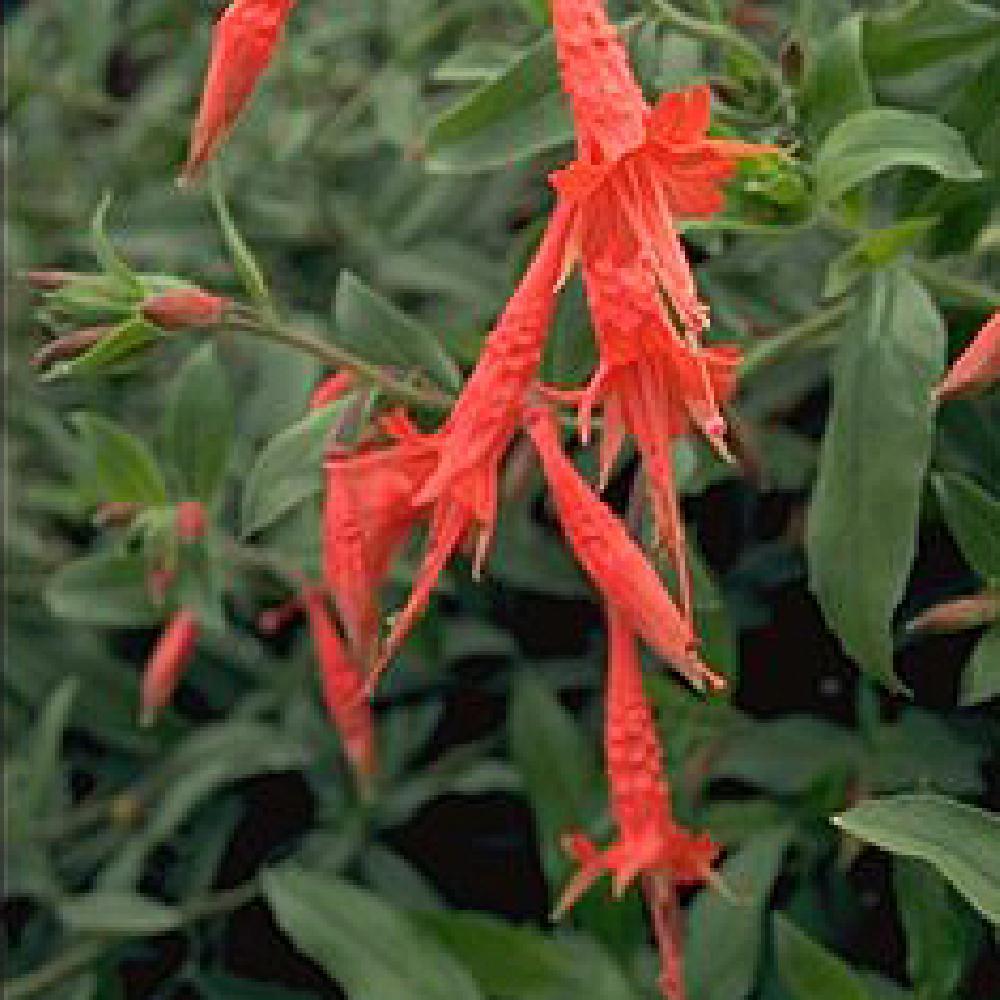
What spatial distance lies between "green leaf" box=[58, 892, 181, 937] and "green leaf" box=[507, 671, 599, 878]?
0.29 metres

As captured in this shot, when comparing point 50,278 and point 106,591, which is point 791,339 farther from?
point 106,591

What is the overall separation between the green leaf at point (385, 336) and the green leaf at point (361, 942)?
335 millimetres

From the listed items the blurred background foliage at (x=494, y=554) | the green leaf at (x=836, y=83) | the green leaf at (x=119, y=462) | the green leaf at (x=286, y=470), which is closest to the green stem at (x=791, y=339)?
the blurred background foliage at (x=494, y=554)

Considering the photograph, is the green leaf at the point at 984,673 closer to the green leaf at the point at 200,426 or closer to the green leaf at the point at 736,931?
the green leaf at the point at 736,931

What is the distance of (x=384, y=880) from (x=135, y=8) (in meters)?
1.21

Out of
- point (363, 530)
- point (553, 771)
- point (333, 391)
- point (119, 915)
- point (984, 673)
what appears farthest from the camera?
point (119, 915)

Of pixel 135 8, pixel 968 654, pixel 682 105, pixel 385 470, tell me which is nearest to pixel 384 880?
pixel 968 654

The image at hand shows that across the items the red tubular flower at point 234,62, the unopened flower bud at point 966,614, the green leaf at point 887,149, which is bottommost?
the unopened flower bud at point 966,614

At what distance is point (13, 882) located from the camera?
170cm

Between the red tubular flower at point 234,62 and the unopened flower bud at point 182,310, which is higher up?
the red tubular flower at point 234,62

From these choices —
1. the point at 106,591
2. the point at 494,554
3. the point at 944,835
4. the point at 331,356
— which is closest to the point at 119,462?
the point at 106,591

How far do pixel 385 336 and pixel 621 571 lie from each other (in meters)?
0.34

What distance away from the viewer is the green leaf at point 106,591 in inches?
62.4

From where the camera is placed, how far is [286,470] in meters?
1.20
